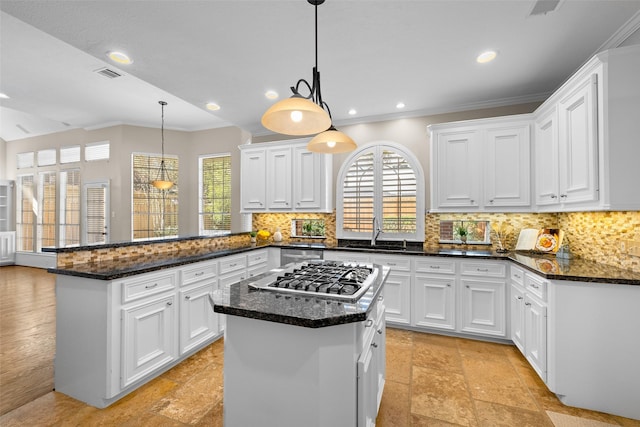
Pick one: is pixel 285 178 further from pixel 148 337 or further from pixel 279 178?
pixel 148 337

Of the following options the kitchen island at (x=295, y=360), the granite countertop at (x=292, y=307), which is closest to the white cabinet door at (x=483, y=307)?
the granite countertop at (x=292, y=307)

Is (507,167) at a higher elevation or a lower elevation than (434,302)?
higher

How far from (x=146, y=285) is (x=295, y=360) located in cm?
162

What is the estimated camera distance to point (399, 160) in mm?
4020

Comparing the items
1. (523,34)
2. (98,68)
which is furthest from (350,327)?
(98,68)

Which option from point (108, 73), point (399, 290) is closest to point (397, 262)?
point (399, 290)

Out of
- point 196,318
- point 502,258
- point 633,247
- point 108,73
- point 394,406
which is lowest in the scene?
point 394,406

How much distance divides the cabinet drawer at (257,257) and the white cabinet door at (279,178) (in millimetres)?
825

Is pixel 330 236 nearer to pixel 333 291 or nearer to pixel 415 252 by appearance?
pixel 415 252

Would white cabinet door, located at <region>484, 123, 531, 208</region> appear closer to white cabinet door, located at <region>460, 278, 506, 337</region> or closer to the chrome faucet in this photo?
white cabinet door, located at <region>460, 278, 506, 337</region>

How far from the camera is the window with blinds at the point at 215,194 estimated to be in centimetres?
626

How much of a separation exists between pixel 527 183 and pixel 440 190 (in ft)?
2.97

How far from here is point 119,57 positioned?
2.66 meters

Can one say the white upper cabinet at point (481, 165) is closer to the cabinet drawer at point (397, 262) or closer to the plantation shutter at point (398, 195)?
the plantation shutter at point (398, 195)
